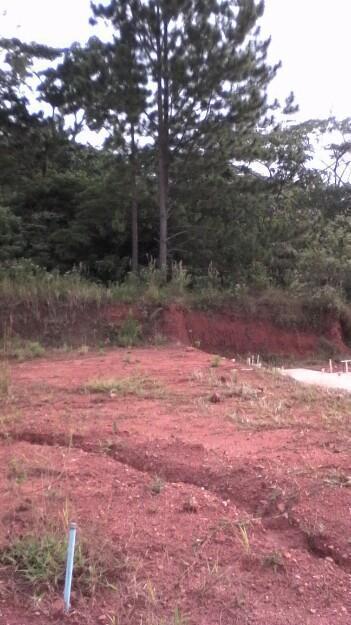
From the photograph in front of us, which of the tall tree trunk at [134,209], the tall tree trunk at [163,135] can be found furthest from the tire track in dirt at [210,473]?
the tall tree trunk at [134,209]

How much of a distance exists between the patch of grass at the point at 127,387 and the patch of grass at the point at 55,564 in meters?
3.86

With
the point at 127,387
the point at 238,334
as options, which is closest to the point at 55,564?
the point at 127,387

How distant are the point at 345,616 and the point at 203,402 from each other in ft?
12.6

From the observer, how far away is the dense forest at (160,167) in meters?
14.2

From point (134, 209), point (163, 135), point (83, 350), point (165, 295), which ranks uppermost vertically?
point (163, 135)

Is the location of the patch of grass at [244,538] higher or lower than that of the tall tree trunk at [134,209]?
lower

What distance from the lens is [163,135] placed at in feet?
49.1

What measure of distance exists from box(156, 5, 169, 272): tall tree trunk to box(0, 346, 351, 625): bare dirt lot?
9691 mm

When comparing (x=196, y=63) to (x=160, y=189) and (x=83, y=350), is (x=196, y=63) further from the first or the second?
(x=83, y=350)

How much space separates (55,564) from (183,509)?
0.85 meters

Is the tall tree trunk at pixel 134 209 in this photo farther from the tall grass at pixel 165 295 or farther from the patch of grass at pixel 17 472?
the patch of grass at pixel 17 472

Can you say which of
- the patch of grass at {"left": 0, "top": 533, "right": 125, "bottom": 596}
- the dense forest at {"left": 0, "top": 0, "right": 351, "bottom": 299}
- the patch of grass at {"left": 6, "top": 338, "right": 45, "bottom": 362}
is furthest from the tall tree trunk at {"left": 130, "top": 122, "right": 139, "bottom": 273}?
the patch of grass at {"left": 0, "top": 533, "right": 125, "bottom": 596}

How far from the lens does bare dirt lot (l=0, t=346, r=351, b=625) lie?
244 centimetres

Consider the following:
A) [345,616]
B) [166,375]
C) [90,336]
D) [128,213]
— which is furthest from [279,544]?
[128,213]
